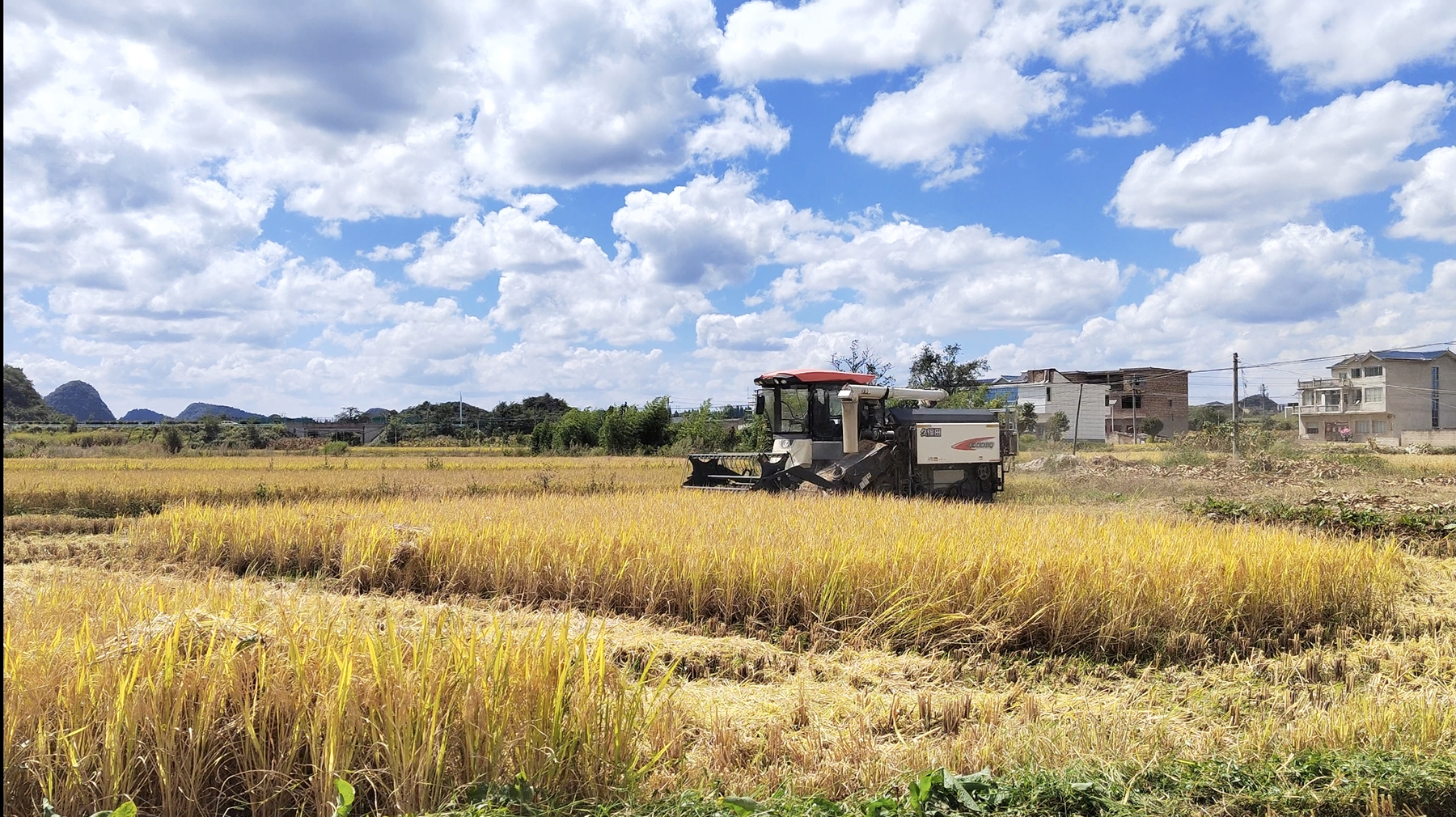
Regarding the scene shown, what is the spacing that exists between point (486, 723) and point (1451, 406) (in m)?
71.9

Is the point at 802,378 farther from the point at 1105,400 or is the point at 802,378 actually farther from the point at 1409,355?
the point at 1409,355

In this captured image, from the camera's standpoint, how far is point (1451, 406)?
2249 inches

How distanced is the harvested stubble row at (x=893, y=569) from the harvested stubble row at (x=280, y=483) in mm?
7346

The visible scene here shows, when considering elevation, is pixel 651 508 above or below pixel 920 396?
below

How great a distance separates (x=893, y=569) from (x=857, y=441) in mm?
8086

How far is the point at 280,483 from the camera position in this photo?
18.4 m

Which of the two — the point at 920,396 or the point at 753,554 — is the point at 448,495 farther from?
the point at 753,554

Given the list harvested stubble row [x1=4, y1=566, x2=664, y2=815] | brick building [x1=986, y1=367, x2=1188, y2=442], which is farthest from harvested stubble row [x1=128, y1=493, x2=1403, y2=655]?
brick building [x1=986, y1=367, x2=1188, y2=442]

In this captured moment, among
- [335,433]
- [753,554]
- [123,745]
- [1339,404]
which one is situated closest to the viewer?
[123,745]

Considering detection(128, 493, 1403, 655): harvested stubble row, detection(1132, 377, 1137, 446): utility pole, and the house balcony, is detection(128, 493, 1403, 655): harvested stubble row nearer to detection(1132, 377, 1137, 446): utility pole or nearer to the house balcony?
detection(1132, 377, 1137, 446): utility pole

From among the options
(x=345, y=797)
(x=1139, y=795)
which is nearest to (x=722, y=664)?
(x=1139, y=795)

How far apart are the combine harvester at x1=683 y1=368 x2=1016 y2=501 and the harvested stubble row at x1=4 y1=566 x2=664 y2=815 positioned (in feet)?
34.7

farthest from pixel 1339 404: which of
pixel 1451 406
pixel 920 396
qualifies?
pixel 920 396

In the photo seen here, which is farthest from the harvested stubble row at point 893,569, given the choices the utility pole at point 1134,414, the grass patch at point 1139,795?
the utility pole at point 1134,414
